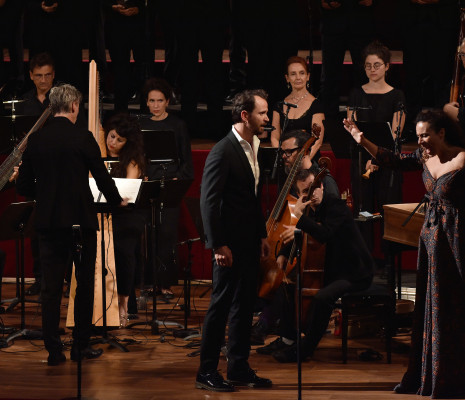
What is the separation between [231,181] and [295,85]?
2716 millimetres

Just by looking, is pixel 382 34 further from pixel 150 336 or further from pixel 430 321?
pixel 430 321

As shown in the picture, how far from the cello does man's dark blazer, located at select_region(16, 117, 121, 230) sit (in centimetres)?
97

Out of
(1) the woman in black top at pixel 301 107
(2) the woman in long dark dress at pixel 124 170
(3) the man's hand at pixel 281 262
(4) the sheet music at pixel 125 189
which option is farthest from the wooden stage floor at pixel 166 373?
(1) the woman in black top at pixel 301 107

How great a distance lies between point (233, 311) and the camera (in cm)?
511

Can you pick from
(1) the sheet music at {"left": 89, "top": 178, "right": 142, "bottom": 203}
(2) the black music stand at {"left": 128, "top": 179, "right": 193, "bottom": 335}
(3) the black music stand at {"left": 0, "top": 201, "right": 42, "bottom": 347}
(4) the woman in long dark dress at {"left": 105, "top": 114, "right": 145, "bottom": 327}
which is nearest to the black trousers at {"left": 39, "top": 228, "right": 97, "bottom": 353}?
(1) the sheet music at {"left": 89, "top": 178, "right": 142, "bottom": 203}

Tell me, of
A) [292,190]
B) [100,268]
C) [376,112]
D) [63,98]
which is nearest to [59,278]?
[100,268]

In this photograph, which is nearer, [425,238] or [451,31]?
[425,238]

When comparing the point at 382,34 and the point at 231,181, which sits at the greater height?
the point at 382,34

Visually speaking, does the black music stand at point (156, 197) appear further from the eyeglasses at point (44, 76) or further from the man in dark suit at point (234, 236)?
the eyeglasses at point (44, 76)

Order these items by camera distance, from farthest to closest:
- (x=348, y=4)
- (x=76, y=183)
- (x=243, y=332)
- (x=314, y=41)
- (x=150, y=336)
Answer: (x=314, y=41), (x=348, y=4), (x=150, y=336), (x=76, y=183), (x=243, y=332)

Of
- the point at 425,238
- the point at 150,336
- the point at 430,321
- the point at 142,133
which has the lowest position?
the point at 150,336

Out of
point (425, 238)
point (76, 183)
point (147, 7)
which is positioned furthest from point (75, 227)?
point (147, 7)

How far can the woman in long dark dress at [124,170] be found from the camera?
652 cm

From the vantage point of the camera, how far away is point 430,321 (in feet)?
15.9
